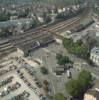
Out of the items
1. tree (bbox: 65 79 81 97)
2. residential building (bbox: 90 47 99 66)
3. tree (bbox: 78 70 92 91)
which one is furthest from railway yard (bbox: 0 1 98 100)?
tree (bbox: 78 70 92 91)

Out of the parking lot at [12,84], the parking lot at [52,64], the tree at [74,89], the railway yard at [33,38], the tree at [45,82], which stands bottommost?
the parking lot at [12,84]

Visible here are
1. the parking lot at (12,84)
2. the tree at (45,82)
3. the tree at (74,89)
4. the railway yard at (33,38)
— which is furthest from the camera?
the railway yard at (33,38)

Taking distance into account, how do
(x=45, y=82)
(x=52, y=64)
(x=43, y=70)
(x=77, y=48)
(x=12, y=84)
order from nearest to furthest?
(x=45, y=82), (x=12, y=84), (x=43, y=70), (x=52, y=64), (x=77, y=48)

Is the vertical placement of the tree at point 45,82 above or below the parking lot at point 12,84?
above

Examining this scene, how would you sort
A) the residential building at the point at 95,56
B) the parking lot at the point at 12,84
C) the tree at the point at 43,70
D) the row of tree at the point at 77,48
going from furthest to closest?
1. the row of tree at the point at 77,48
2. the residential building at the point at 95,56
3. the tree at the point at 43,70
4. the parking lot at the point at 12,84

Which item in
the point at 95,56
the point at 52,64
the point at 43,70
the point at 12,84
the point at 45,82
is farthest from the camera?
the point at 95,56

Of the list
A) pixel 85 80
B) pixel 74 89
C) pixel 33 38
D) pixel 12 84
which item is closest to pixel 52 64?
pixel 12 84

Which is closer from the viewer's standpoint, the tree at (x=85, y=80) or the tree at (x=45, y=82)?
the tree at (x=85, y=80)

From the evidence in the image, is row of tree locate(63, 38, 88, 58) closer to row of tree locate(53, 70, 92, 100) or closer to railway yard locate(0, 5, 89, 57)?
railway yard locate(0, 5, 89, 57)

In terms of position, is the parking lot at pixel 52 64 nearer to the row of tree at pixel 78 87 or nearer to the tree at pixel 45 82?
the tree at pixel 45 82

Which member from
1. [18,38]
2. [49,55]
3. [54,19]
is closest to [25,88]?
[49,55]

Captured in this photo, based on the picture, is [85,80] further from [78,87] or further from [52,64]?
[52,64]

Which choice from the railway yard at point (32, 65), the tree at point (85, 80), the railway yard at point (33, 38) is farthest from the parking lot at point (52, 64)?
the tree at point (85, 80)
